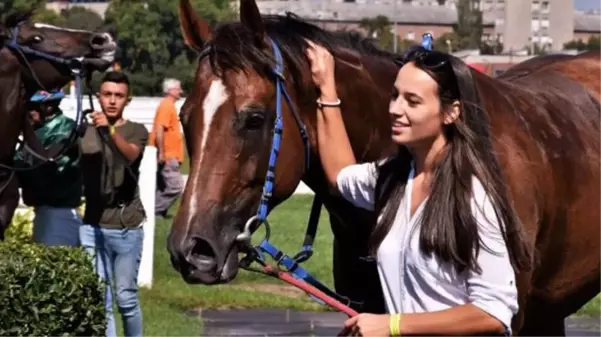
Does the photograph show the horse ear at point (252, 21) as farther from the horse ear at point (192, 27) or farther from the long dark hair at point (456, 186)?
the long dark hair at point (456, 186)

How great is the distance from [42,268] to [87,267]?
0.31 meters

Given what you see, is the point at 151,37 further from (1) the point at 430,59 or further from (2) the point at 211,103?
(1) the point at 430,59

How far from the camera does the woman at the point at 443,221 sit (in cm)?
390

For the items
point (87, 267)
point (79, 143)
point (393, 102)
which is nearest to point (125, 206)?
point (79, 143)

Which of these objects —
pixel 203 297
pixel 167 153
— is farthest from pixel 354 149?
pixel 167 153

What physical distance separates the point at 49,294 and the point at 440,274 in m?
3.02

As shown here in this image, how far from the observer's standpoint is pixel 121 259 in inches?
344

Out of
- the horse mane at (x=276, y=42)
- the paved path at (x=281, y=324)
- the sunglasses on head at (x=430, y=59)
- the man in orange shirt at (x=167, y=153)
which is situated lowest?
the man in orange shirt at (x=167, y=153)

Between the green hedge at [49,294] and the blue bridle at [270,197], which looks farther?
the green hedge at [49,294]

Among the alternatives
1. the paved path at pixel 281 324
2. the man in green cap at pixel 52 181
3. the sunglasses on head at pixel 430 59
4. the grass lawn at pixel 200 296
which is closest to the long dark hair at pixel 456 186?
the sunglasses on head at pixel 430 59

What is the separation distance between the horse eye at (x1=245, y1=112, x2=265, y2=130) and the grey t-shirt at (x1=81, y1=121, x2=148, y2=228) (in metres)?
3.96

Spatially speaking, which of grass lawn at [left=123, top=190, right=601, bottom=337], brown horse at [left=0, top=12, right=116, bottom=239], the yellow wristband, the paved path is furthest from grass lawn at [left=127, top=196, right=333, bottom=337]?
the yellow wristband

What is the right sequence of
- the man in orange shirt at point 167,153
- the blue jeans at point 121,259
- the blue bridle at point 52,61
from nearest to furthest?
the blue bridle at point 52,61, the blue jeans at point 121,259, the man in orange shirt at point 167,153

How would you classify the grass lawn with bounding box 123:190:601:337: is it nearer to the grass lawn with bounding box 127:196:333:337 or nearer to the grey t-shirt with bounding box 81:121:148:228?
the grass lawn with bounding box 127:196:333:337
